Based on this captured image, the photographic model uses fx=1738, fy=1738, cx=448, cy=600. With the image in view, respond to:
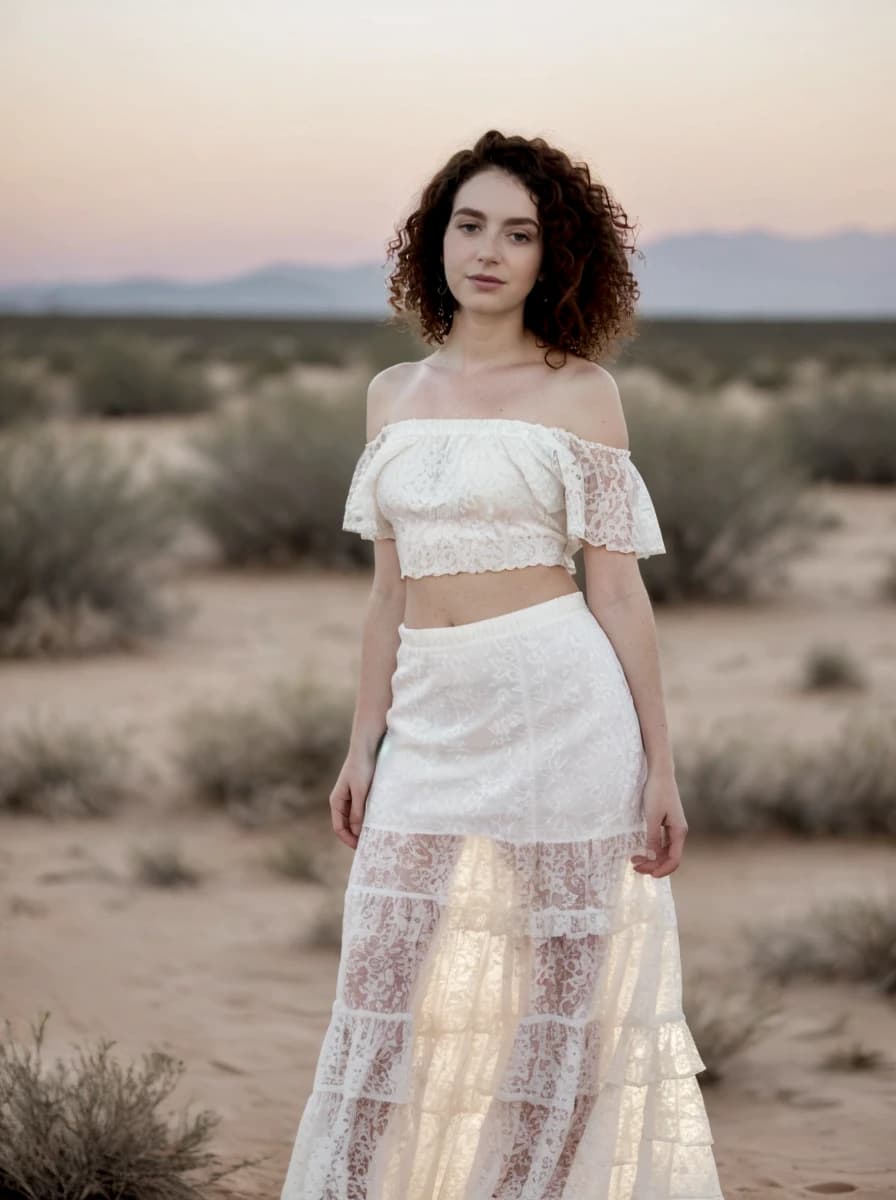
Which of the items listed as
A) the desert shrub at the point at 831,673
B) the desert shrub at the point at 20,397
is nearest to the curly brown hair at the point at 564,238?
the desert shrub at the point at 831,673

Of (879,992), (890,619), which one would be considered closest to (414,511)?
(879,992)

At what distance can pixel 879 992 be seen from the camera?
5.82 metres

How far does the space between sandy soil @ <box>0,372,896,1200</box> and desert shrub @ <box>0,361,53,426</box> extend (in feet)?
50.1

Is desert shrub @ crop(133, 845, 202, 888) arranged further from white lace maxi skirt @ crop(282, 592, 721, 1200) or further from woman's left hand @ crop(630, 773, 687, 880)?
woman's left hand @ crop(630, 773, 687, 880)

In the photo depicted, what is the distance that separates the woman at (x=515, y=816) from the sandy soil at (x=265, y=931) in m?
1.10

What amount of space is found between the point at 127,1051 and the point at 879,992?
248 cm

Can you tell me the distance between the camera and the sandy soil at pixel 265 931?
480cm

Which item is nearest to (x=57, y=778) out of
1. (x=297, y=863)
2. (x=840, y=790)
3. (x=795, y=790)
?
(x=297, y=863)

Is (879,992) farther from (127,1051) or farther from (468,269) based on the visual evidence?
(468,269)

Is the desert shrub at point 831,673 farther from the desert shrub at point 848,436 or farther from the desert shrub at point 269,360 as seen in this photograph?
the desert shrub at point 269,360

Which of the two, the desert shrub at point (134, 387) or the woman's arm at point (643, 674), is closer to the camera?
the woman's arm at point (643, 674)

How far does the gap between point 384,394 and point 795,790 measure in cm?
473

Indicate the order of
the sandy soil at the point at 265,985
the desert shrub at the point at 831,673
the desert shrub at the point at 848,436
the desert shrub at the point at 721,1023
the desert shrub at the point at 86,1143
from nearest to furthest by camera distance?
the desert shrub at the point at 86,1143 → the sandy soil at the point at 265,985 → the desert shrub at the point at 721,1023 → the desert shrub at the point at 831,673 → the desert shrub at the point at 848,436

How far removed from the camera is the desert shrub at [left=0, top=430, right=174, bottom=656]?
38.6ft
